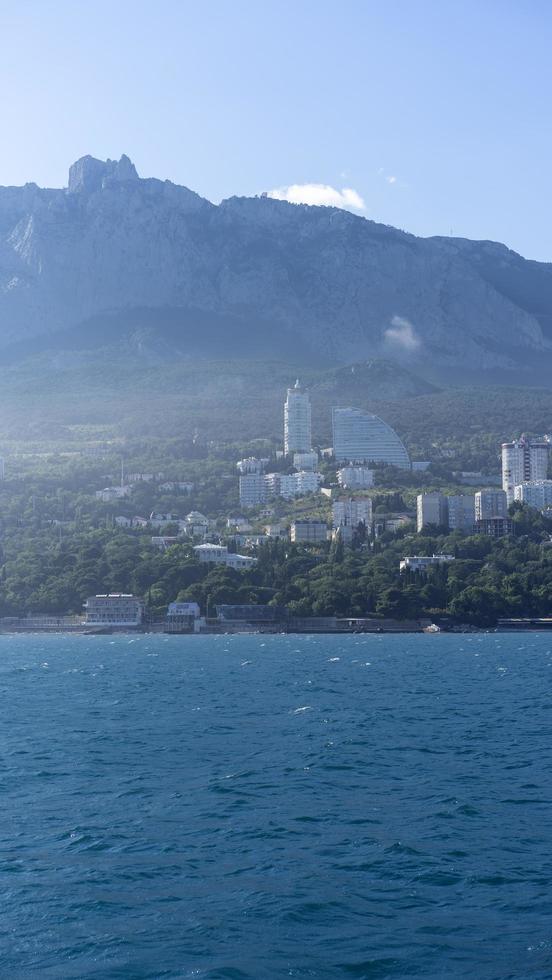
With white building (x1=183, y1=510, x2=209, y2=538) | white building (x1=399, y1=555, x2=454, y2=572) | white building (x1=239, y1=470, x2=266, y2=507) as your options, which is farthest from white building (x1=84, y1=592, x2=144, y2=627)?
white building (x1=239, y1=470, x2=266, y2=507)

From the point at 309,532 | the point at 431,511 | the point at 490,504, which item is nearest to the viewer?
the point at 309,532

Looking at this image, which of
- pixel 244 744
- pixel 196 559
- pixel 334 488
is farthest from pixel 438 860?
pixel 334 488

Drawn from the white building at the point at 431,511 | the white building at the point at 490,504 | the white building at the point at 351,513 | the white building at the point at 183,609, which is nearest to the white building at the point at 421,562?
the white building at the point at 183,609

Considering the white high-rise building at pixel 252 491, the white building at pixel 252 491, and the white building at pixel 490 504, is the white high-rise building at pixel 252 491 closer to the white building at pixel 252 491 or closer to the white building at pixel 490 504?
the white building at pixel 252 491

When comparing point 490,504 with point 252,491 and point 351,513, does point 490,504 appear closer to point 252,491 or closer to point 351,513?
point 351,513

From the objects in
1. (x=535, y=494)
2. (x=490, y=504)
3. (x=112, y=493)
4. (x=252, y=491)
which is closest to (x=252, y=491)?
(x=252, y=491)

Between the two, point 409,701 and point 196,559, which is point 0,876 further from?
point 196,559

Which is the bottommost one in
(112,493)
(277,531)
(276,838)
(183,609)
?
(276,838)

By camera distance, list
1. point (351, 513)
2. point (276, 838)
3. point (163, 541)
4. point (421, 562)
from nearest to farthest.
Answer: point (276, 838), point (421, 562), point (163, 541), point (351, 513)
